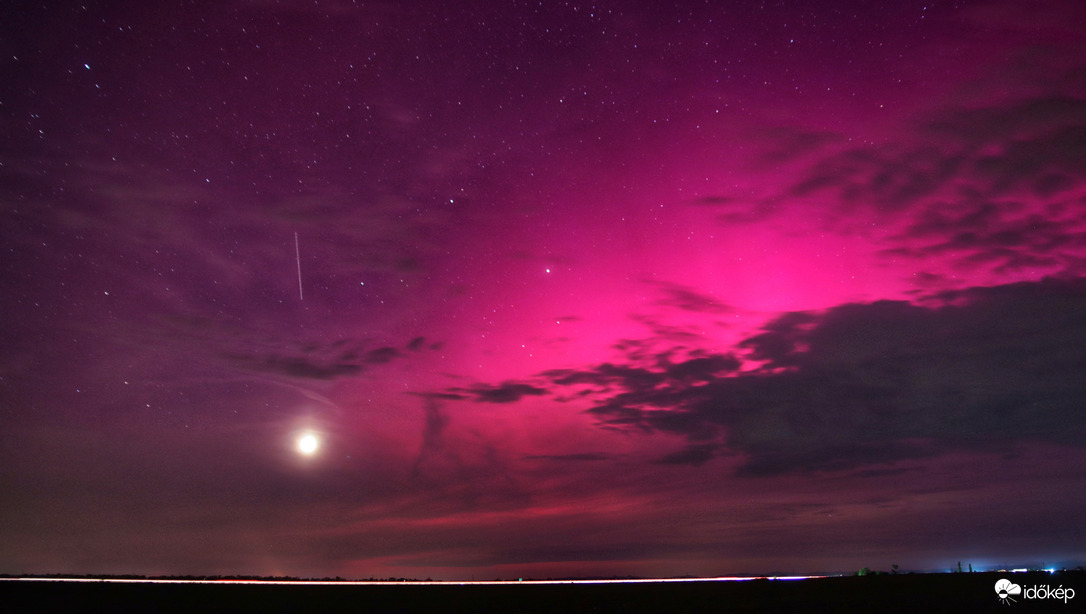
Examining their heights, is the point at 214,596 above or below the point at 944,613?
above

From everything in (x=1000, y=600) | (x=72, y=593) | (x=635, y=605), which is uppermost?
(x=72, y=593)

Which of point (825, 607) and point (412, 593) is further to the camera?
point (412, 593)

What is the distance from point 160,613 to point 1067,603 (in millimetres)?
49290

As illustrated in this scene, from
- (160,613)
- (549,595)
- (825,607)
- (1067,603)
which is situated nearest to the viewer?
(160,613)

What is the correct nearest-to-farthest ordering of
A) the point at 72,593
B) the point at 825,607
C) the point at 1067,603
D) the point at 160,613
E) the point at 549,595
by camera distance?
the point at 160,613 → the point at 825,607 → the point at 1067,603 → the point at 72,593 → the point at 549,595

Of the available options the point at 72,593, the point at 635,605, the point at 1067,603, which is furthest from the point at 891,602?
the point at 72,593

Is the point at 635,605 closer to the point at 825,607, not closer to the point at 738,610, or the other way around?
the point at 738,610

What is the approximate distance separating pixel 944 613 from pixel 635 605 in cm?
1561

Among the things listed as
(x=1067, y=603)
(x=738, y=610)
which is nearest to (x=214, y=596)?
(x=738, y=610)

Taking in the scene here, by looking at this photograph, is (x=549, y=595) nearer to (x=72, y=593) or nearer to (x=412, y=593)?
(x=412, y=593)

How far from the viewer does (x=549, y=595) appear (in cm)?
4456

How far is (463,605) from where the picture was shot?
37.1 metres

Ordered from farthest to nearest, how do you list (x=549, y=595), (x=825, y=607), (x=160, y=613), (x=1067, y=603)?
(x=549, y=595) < (x=1067, y=603) < (x=825, y=607) < (x=160, y=613)

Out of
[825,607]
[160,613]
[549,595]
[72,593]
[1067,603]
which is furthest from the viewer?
[549,595]
